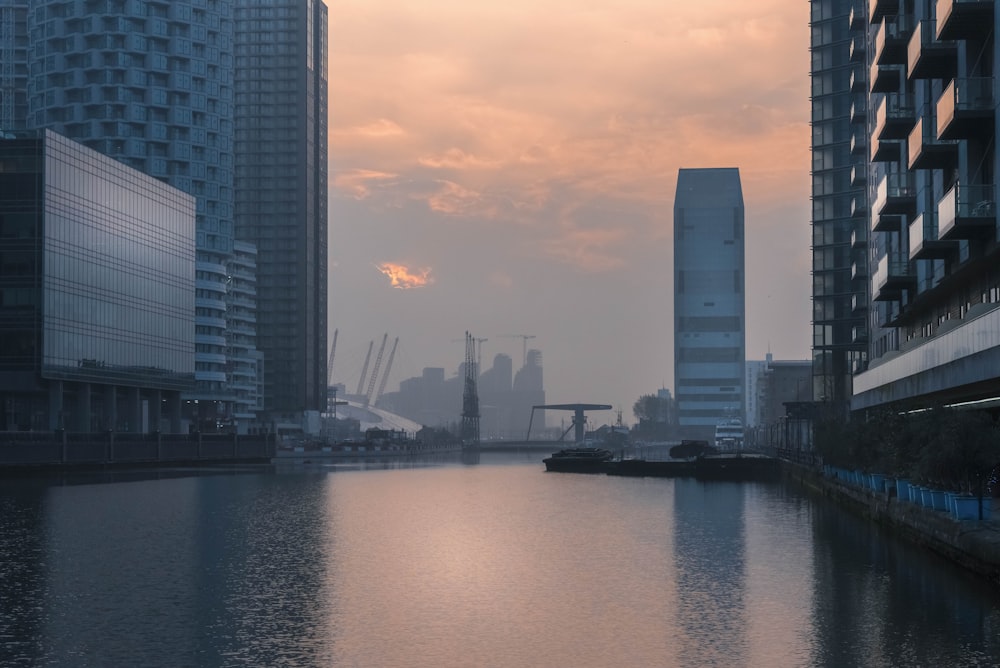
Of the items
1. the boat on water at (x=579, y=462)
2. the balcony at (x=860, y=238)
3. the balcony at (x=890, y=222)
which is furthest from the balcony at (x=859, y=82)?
the boat on water at (x=579, y=462)

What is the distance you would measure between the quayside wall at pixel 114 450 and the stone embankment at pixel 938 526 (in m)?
87.4

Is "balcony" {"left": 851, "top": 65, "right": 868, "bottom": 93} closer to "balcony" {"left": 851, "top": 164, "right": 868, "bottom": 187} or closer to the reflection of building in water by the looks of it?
"balcony" {"left": 851, "top": 164, "right": 868, "bottom": 187}

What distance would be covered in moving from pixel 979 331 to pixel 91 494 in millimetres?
61749

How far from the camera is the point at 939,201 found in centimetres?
7931

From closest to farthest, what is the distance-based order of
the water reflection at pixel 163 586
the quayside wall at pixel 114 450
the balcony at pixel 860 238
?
the water reflection at pixel 163 586
the quayside wall at pixel 114 450
the balcony at pixel 860 238

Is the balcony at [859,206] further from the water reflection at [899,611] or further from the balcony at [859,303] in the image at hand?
the water reflection at [899,611]

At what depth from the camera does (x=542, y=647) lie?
2942 centimetres

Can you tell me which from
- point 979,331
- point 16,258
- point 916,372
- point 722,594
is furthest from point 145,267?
point 722,594

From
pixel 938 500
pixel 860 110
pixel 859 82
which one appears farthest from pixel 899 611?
pixel 859 82

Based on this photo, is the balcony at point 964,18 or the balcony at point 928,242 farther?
the balcony at point 928,242

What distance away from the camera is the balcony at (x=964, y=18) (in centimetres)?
6544

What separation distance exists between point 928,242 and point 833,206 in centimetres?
9273

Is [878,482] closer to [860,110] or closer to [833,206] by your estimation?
[860,110]

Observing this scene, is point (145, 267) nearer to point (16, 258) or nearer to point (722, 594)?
point (16, 258)
